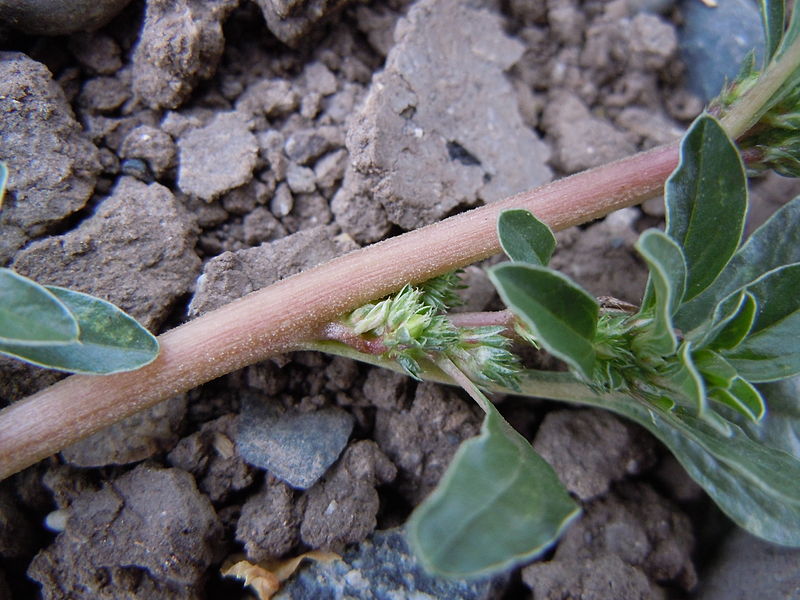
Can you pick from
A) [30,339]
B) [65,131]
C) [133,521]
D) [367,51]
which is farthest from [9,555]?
[367,51]

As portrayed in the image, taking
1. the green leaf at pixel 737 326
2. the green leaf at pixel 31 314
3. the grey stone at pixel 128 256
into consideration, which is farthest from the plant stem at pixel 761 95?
the green leaf at pixel 31 314

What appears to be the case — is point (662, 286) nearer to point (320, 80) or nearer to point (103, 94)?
point (320, 80)

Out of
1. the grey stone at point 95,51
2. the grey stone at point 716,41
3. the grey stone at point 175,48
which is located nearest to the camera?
the grey stone at point 175,48

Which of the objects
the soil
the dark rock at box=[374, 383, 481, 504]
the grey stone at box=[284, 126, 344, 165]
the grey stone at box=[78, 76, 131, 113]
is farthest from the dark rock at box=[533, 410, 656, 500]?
the grey stone at box=[78, 76, 131, 113]

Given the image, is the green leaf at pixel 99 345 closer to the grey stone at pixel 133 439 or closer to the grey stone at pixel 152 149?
the grey stone at pixel 133 439

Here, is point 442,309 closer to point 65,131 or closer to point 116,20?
point 65,131

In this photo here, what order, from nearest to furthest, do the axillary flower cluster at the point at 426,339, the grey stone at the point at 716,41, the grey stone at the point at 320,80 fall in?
the axillary flower cluster at the point at 426,339
the grey stone at the point at 320,80
the grey stone at the point at 716,41

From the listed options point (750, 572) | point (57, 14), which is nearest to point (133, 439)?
point (57, 14)
